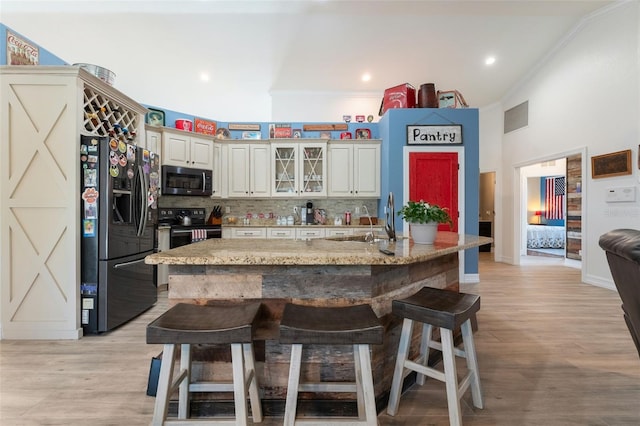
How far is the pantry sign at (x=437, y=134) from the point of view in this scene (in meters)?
4.22

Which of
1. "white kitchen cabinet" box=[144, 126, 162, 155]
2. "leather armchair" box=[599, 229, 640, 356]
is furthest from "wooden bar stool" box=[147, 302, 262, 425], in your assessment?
"white kitchen cabinet" box=[144, 126, 162, 155]

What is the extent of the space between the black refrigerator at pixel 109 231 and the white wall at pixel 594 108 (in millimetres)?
6029

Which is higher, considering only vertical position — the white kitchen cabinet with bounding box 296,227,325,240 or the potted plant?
the potted plant

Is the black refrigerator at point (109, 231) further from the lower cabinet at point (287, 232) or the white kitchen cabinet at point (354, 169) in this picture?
the white kitchen cabinet at point (354, 169)

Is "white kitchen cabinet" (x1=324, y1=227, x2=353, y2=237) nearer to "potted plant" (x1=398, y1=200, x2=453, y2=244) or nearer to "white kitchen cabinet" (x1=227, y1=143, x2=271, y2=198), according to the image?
"white kitchen cabinet" (x1=227, y1=143, x2=271, y2=198)

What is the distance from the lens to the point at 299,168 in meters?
4.81

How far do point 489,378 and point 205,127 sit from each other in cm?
499

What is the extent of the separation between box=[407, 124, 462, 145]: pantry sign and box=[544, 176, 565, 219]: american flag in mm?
6749

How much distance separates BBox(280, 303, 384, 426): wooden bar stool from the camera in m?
1.10

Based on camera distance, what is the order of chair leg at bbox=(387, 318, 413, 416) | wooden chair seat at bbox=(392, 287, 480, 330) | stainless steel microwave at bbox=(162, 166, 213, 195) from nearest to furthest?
1. wooden chair seat at bbox=(392, 287, 480, 330)
2. chair leg at bbox=(387, 318, 413, 416)
3. stainless steel microwave at bbox=(162, 166, 213, 195)

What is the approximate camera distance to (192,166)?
439 cm

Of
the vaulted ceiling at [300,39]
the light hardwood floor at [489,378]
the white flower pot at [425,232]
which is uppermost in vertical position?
the vaulted ceiling at [300,39]

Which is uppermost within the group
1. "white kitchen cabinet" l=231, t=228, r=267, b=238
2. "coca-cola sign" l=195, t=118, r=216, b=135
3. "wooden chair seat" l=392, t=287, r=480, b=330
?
"coca-cola sign" l=195, t=118, r=216, b=135

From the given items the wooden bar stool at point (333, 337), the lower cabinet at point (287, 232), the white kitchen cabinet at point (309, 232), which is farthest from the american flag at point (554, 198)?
the wooden bar stool at point (333, 337)
